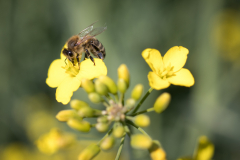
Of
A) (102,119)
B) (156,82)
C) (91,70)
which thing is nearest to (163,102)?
(156,82)

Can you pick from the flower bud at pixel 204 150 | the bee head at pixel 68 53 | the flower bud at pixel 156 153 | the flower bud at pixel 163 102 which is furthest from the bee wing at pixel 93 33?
the flower bud at pixel 204 150

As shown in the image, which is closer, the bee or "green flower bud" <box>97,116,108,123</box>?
"green flower bud" <box>97,116,108,123</box>

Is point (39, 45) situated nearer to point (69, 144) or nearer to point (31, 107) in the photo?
point (31, 107)

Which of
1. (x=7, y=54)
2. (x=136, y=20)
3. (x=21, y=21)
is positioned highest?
(x=21, y=21)

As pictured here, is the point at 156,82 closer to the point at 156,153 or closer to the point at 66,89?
the point at 156,153

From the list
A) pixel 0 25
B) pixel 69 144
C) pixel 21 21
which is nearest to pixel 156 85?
pixel 69 144

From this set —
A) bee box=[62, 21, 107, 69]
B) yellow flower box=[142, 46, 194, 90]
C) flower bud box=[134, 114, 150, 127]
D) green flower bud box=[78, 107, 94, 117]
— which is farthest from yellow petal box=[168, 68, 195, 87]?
bee box=[62, 21, 107, 69]

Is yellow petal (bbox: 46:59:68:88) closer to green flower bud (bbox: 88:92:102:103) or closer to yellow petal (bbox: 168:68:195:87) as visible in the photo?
green flower bud (bbox: 88:92:102:103)
